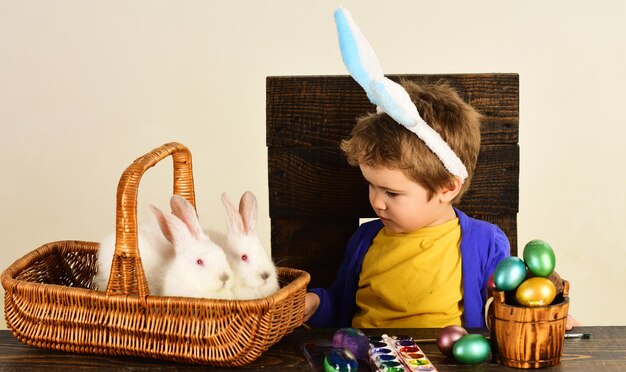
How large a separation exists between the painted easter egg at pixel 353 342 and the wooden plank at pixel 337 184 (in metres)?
0.69

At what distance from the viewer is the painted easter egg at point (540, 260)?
4.51 ft

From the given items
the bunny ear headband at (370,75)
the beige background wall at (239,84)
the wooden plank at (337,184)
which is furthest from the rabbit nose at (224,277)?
the beige background wall at (239,84)

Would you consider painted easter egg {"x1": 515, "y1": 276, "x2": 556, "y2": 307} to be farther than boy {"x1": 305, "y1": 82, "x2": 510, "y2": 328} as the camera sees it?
No

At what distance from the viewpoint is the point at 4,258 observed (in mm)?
3014

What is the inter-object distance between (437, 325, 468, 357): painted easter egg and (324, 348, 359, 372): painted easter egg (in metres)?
0.15

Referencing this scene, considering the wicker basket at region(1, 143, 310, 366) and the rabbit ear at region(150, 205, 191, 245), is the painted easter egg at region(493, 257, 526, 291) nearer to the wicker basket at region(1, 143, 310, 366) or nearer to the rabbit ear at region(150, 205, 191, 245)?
the wicker basket at region(1, 143, 310, 366)

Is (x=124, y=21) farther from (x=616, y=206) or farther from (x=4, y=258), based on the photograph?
(x=616, y=206)

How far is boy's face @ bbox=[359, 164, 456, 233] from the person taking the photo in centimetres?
182

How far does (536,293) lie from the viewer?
1.35 meters

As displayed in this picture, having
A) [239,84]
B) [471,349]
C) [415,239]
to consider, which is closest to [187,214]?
[471,349]

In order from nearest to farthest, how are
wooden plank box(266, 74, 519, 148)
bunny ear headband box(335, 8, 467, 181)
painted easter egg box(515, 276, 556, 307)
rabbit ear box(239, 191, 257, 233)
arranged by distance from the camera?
painted easter egg box(515, 276, 556, 307), rabbit ear box(239, 191, 257, 233), bunny ear headband box(335, 8, 467, 181), wooden plank box(266, 74, 519, 148)

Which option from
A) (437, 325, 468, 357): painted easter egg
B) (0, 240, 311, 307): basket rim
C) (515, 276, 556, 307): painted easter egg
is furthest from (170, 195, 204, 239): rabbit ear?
(515, 276, 556, 307): painted easter egg

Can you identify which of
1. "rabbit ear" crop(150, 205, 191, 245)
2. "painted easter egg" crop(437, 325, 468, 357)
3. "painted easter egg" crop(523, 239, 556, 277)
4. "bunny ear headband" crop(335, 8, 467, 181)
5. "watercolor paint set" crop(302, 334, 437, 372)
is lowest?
"watercolor paint set" crop(302, 334, 437, 372)

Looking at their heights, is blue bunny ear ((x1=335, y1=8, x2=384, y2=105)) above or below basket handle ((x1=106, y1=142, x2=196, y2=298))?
above
